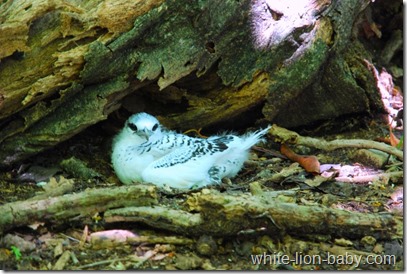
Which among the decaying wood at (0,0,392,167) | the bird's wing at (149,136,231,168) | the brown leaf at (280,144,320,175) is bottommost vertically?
the brown leaf at (280,144,320,175)

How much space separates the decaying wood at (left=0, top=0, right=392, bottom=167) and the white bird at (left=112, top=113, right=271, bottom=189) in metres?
0.35

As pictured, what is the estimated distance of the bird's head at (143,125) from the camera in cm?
612

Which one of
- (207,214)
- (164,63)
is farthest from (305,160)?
(207,214)

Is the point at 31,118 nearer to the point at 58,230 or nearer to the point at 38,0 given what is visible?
the point at 38,0

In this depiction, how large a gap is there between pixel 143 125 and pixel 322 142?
1740mm

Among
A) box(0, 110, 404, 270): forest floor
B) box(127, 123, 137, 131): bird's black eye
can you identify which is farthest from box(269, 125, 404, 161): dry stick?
box(127, 123, 137, 131): bird's black eye

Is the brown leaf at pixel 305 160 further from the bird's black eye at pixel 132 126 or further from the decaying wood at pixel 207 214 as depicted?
the bird's black eye at pixel 132 126

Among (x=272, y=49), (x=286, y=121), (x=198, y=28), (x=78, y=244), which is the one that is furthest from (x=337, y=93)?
(x=78, y=244)

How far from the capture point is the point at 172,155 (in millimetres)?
5996

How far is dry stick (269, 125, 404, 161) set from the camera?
6.23 metres

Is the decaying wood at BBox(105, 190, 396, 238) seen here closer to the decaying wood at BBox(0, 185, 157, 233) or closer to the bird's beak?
the decaying wood at BBox(0, 185, 157, 233)

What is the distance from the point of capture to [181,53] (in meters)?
5.83

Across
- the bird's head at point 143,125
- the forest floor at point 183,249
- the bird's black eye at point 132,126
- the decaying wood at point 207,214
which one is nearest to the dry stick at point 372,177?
the forest floor at point 183,249

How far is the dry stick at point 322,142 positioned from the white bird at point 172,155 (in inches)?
10.0
